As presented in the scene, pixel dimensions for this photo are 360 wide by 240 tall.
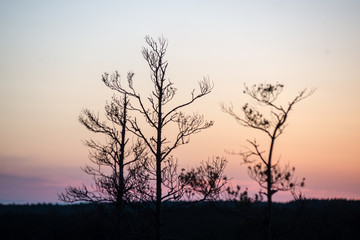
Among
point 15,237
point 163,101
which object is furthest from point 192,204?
point 15,237

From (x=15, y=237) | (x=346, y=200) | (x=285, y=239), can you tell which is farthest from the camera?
(x=346, y=200)

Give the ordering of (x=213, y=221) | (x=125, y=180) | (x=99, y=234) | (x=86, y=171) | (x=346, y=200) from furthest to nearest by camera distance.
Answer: (x=213, y=221) → (x=346, y=200) → (x=99, y=234) → (x=86, y=171) → (x=125, y=180)

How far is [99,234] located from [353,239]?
42751 millimetres

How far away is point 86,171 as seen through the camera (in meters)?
23.0

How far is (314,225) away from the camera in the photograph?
73000mm

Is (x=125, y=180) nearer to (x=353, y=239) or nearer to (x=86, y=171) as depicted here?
(x=86, y=171)

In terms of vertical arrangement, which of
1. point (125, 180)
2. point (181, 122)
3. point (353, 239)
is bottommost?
point (353, 239)

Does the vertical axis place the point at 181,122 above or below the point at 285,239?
above

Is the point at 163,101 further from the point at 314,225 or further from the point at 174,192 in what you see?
the point at 314,225

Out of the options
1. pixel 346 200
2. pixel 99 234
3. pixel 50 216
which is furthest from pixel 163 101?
pixel 50 216

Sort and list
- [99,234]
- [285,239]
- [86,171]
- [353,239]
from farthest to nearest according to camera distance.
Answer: [285,239] → [353,239] → [99,234] → [86,171]

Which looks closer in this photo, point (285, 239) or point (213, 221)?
point (285, 239)

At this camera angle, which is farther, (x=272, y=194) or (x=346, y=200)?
(x=346, y=200)

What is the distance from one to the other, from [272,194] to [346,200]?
272 ft
